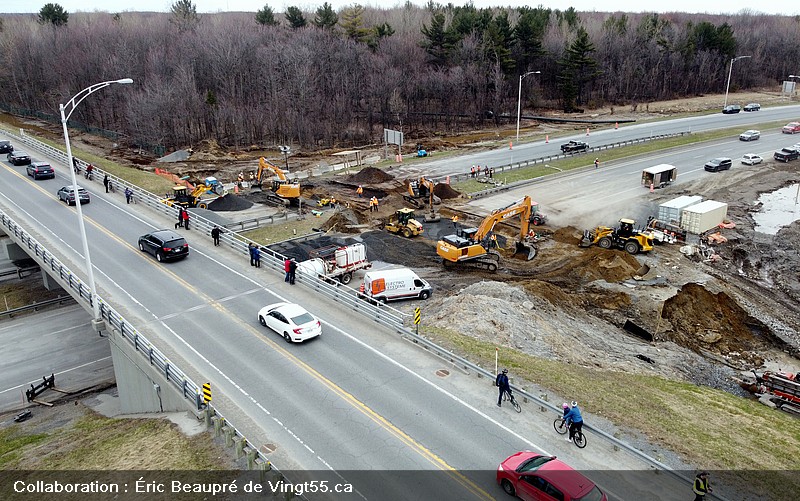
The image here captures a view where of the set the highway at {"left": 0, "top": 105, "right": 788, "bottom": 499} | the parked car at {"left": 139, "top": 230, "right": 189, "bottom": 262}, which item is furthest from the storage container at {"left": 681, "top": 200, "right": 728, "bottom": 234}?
the parked car at {"left": 139, "top": 230, "right": 189, "bottom": 262}

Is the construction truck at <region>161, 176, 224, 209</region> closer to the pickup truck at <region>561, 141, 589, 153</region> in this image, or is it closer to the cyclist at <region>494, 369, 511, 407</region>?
the cyclist at <region>494, 369, 511, 407</region>

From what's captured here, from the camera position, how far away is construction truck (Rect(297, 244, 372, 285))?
36.1 metres

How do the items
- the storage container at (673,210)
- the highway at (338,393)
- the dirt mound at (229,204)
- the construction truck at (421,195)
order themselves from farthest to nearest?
1. the construction truck at (421,195)
2. the dirt mound at (229,204)
3. the storage container at (673,210)
4. the highway at (338,393)

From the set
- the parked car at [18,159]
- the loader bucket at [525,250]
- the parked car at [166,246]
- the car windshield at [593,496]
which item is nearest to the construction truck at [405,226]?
the loader bucket at [525,250]

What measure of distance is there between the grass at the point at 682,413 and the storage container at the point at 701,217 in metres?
24.5

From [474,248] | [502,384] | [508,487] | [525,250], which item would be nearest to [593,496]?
[508,487]

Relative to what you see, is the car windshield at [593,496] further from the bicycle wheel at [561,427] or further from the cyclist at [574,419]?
the bicycle wheel at [561,427]

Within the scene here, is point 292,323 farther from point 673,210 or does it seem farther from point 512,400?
point 673,210

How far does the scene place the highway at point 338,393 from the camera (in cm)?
1800

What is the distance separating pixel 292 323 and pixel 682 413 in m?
15.8

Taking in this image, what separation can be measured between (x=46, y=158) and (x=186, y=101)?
33.7 metres

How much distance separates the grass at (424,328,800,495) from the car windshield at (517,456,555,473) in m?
4.51

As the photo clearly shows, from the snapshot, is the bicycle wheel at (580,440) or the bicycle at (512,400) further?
the bicycle at (512,400)

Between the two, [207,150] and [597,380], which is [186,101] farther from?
[597,380]
